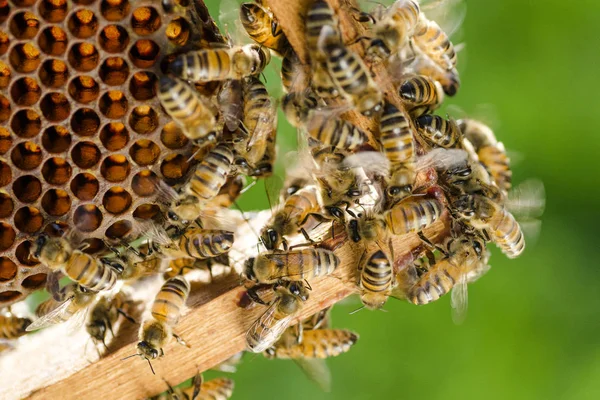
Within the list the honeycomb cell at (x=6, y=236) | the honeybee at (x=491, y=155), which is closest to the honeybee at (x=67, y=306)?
the honeycomb cell at (x=6, y=236)

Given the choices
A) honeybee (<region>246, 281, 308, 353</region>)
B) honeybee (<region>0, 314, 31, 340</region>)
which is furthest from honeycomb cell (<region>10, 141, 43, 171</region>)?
honeybee (<region>246, 281, 308, 353</region>)

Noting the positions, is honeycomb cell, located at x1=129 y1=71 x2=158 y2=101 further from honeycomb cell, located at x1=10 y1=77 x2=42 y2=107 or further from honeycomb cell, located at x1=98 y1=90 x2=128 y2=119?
honeycomb cell, located at x1=10 y1=77 x2=42 y2=107

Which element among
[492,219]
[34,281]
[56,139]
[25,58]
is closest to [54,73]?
[25,58]

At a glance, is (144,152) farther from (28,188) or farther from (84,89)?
(28,188)

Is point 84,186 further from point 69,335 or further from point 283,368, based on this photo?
point 283,368

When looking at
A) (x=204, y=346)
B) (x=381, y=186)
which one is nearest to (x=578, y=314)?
(x=381, y=186)

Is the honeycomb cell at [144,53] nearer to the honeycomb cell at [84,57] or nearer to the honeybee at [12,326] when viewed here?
the honeycomb cell at [84,57]
